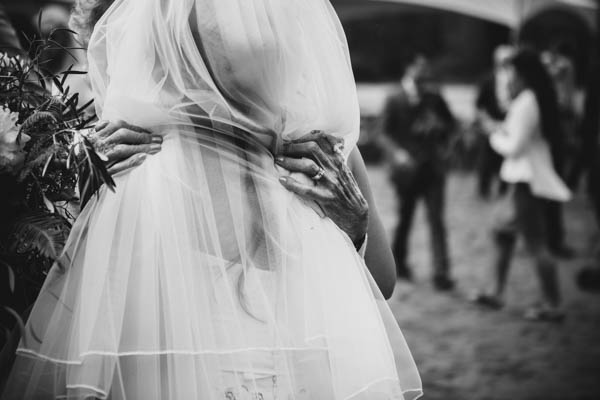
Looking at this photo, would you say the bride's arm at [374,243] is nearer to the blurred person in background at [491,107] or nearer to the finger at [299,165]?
the finger at [299,165]

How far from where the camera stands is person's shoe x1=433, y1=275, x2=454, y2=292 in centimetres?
755

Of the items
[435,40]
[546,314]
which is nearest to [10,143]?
[546,314]

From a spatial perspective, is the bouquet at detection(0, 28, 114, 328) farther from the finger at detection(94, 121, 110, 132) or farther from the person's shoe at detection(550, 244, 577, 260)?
the person's shoe at detection(550, 244, 577, 260)

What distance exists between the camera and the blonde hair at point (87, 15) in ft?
7.38

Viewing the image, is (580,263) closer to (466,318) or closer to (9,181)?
(466,318)

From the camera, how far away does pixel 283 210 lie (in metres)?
1.84

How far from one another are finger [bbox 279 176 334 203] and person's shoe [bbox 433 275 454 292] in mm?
5871

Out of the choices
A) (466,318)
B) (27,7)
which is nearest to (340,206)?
(466,318)

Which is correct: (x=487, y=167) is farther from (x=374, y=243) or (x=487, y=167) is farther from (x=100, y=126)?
(x=100, y=126)

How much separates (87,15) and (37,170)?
73 cm

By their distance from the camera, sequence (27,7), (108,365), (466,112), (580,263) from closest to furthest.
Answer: (108,365), (580,263), (27,7), (466,112)

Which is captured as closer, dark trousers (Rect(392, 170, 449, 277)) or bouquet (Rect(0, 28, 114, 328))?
bouquet (Rect(0, 28, 114, 328))

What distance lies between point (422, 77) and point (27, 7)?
5346 mm

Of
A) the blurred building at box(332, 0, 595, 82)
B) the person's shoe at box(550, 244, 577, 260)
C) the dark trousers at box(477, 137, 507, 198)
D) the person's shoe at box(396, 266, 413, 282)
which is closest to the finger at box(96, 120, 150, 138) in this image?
the person's shoe at box(396, 266, 413, 282)
